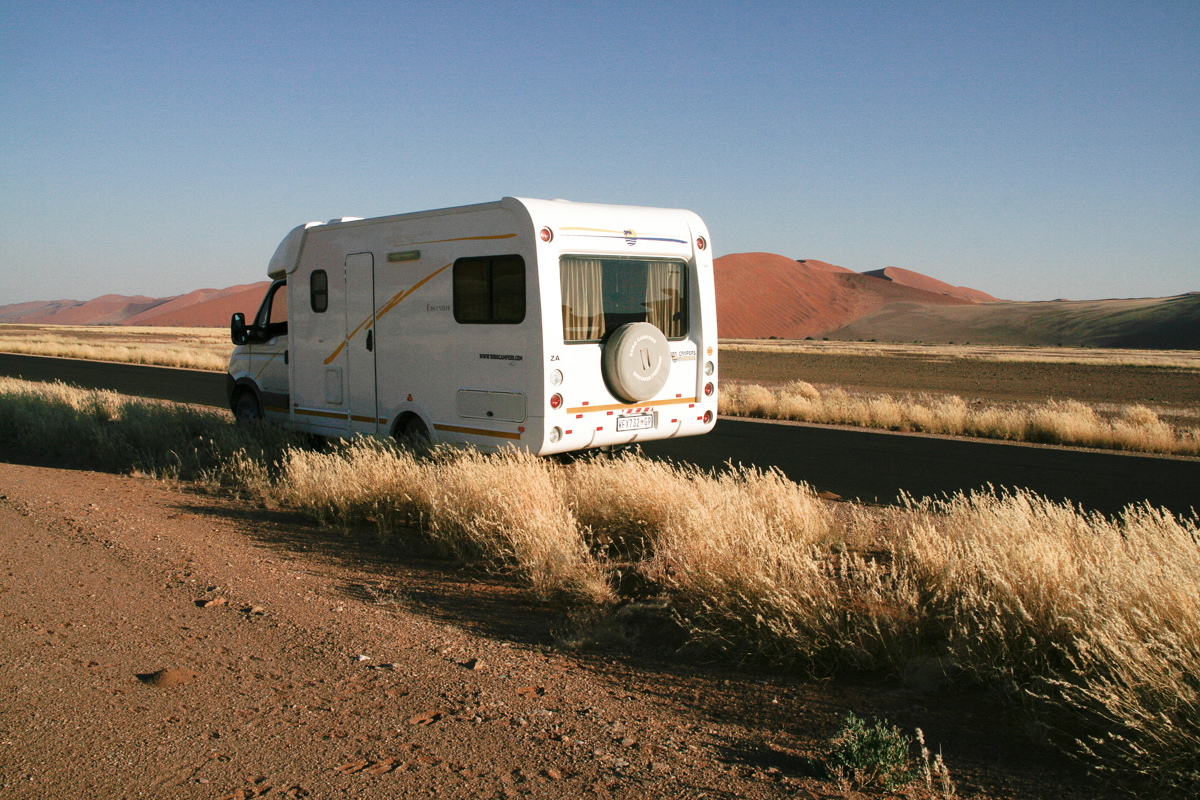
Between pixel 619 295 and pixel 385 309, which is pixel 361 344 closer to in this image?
pixel 385 309

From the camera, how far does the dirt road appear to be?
3.15m

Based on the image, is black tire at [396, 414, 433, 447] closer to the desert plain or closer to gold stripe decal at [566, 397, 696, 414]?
gold stripe decal at [566, 397, 696, 414]

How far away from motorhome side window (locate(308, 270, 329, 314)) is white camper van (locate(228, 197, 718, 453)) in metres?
0.02

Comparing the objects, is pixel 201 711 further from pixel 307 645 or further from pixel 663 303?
pixel 663 303

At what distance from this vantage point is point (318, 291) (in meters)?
10.2

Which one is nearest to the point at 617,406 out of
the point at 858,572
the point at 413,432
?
the point at 413,432

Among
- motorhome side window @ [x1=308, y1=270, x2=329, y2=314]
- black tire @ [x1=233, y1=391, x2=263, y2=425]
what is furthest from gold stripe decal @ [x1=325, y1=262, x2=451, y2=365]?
black tire @ [x1=233, y1=391, x2=263, y2=425]

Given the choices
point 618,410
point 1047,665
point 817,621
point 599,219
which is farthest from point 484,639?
point 599,219

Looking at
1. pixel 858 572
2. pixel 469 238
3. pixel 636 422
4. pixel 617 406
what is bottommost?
pixel 858 572

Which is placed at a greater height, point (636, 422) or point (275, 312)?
point (275, 312)

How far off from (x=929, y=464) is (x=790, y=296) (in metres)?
121

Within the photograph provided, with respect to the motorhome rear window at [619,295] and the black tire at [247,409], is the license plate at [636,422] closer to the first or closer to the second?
the motorhome rear window at [619,295]

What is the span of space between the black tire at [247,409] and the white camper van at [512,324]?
1.72 m

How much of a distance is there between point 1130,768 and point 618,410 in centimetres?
572
